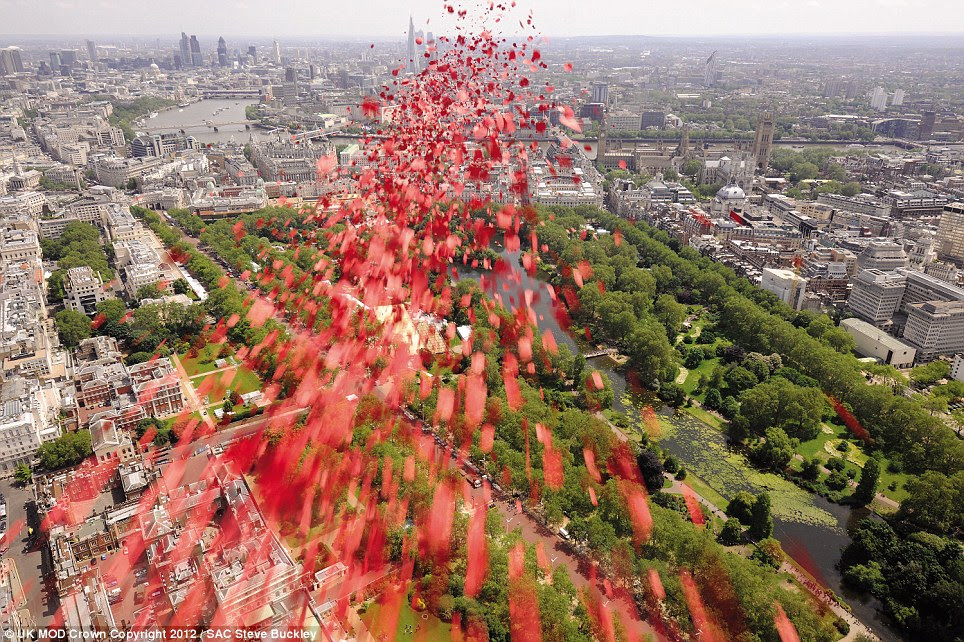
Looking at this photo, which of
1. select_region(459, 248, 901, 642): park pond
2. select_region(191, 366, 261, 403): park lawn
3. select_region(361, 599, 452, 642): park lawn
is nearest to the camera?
select_region(361, 599, 452, 642): park lawn

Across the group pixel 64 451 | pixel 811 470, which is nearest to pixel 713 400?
pixel 811 470

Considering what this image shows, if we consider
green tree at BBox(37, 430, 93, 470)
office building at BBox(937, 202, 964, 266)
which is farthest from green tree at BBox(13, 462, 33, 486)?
office building at BBox(937, 202, 964, 266)

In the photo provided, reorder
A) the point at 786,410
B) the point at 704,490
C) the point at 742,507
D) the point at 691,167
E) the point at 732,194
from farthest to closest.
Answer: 1. the point at 691,167
2. the point at 732,194
3. the point at 786,410
4. the point at 704,490
5. the point at 742,507

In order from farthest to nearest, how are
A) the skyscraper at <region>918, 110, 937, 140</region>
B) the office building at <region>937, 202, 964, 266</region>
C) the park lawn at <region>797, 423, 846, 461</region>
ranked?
the skyscraper at <region>918, 110, 937, 140</region>, the office building at <region>937, 202, 964, 266</region>, the park lawn at <region>797, 423, 846, 461</region>

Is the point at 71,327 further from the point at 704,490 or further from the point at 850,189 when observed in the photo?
the point at 850,189

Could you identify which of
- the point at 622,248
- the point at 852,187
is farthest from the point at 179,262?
the point at 852,187

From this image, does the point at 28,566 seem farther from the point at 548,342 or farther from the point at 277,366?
the point at 548,342

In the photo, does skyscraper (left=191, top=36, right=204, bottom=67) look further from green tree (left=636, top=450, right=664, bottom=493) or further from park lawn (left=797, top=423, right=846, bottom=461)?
park lawn (left=797, top=423, right=846, bottom=461)
